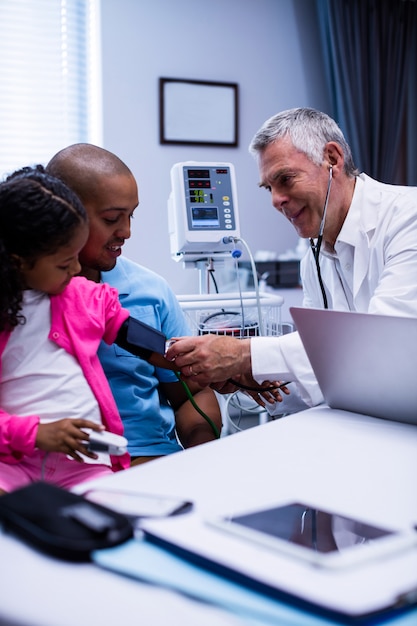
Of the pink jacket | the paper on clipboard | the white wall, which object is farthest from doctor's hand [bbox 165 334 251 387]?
the white wall

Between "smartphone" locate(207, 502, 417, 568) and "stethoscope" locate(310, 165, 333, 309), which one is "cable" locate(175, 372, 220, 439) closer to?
"stethoscope" locate(310, 165, 333, 309)

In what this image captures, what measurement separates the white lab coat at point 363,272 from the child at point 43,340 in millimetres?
371

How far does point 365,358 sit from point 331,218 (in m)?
0.83

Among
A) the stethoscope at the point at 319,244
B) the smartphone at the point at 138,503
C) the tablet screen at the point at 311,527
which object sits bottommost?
the tablet screen at the point at 311,527

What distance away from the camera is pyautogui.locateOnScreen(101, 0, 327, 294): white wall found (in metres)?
3.81

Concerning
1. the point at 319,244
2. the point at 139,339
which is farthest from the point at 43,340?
the point at 319,244

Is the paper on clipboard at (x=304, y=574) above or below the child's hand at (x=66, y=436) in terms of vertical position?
above

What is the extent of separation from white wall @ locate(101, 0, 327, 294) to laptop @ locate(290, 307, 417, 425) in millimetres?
2844

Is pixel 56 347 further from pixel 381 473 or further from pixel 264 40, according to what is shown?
pixel 264 40

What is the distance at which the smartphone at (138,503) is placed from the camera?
70cm

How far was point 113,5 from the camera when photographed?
372cm

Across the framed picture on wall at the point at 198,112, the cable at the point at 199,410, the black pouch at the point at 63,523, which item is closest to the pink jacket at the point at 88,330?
the cable at the point at 199,410

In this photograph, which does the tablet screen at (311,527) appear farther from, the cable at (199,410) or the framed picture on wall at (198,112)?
the framed picture on wall at (198,112)

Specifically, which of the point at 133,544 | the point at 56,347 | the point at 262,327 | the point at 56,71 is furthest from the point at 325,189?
the point at 56,71
